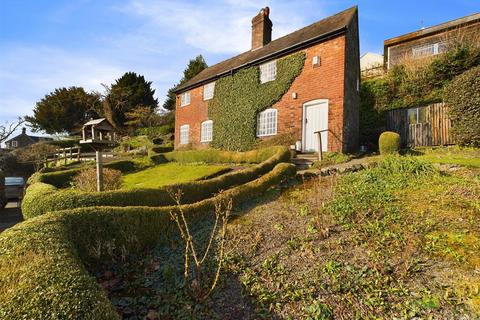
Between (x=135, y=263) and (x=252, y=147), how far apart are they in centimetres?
1195

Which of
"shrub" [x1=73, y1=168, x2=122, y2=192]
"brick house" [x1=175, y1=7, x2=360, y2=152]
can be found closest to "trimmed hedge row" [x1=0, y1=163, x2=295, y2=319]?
"shrub" [x1=73, y1=168, x2=122, y2=192]

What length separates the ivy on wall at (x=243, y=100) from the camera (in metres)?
15.2

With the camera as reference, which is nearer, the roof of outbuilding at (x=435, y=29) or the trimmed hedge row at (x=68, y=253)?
the trimmed hedge row at (x=68, y=253)

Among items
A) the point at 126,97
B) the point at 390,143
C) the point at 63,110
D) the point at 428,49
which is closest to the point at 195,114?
the point at 390,143

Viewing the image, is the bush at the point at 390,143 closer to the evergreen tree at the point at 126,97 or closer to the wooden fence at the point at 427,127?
the wooden fence at the point at 427,127

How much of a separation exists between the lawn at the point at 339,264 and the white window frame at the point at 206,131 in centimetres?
1413

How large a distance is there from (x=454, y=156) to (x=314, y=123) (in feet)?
19.3

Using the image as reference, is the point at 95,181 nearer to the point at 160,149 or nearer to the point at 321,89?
the point at 321,89

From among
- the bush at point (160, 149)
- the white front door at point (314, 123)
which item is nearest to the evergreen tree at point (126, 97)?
the bush at point (160, 149)

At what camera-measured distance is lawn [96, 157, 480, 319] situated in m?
3.30

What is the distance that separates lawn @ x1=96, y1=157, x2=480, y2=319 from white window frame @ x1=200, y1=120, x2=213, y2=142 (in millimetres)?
14127

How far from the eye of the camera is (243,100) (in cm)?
1738

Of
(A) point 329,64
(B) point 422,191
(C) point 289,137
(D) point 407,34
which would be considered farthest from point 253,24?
(B) point 422,191

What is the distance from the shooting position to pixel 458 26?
746 inches
